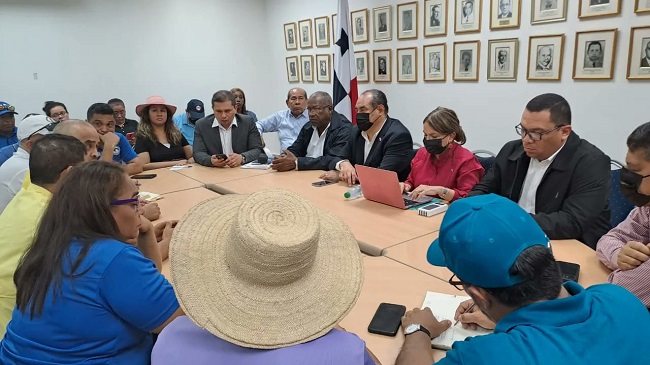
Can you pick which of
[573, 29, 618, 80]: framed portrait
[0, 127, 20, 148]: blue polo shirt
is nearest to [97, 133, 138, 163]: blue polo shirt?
Result: [0, 127, 20, 148]: blue polo shirt

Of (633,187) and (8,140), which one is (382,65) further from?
(8,140)

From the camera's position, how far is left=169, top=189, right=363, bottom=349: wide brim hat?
91 centimetres

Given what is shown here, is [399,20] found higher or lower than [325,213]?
higher

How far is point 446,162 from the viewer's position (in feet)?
9.34

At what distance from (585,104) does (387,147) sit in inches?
62.9

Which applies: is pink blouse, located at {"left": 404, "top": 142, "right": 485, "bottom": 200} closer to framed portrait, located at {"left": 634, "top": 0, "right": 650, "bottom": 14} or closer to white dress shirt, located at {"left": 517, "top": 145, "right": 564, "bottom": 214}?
white dress shirt, located at {"left": 517, "top": 145, "right": 564, "bottom": 214}

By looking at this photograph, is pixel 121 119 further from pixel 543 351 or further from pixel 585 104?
pixel 543 351

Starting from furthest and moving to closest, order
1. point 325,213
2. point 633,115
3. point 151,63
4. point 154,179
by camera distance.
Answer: point 151,63
point 154,179
point 633,115
point 325,213

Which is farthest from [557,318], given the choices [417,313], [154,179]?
[154,179]

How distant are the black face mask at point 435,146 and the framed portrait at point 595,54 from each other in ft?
4.79

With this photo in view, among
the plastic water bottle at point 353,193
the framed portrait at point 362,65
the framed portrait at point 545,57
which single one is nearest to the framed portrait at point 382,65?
the framed portrait at point 362,65

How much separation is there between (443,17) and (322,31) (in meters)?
1.99

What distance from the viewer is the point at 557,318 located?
2.70 ft

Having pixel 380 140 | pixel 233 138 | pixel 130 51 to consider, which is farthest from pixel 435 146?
pixel 130 51
